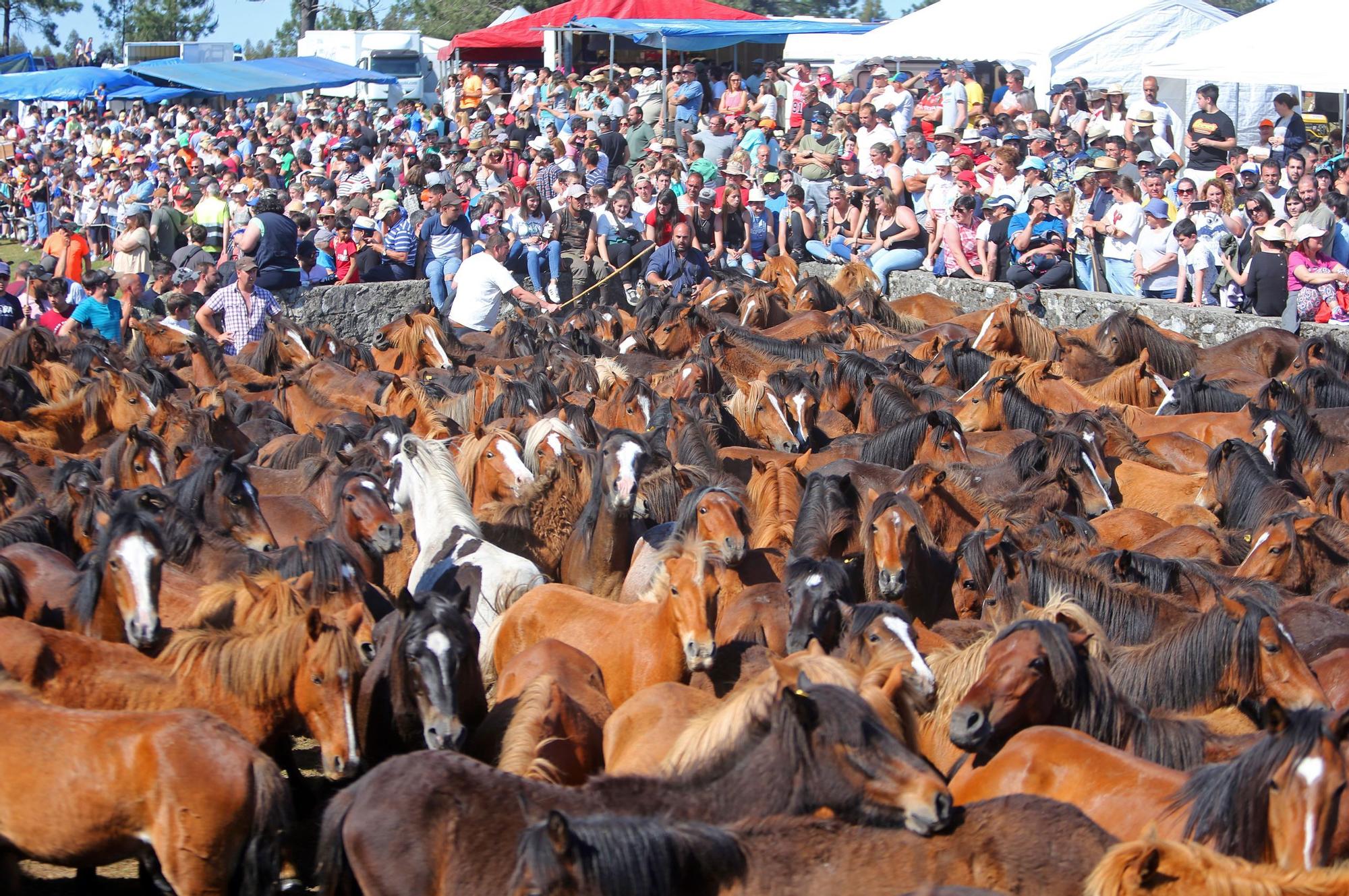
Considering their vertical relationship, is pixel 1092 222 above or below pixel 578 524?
above

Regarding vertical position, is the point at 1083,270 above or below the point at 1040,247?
below

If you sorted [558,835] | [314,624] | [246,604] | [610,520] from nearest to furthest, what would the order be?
[558,835] < [314,624] < [246,604] < [610,520]

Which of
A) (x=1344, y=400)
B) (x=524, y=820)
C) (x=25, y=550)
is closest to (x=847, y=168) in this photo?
(x=1344, y=400)

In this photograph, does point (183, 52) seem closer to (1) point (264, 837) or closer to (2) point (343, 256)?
(2) point (343, 256)

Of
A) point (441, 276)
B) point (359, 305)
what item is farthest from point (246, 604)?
point (441, 276)

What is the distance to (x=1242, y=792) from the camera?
376 centimetres

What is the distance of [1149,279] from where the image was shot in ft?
44.2

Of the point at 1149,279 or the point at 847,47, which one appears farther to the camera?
the point at 847,47

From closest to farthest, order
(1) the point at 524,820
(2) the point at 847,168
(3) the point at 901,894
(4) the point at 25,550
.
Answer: (3) the point at 901,894
(1) the point at 524,820
(4) the point at 25,550
(2) the point at 847,168

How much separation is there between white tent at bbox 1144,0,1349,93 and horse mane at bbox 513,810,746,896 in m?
14.1

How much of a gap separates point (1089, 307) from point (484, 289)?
235 inches

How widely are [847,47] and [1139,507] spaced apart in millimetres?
16084

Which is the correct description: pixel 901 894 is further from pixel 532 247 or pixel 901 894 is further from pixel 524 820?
pixel 532 247

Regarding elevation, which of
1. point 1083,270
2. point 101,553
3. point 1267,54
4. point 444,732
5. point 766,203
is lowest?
point 444,732
